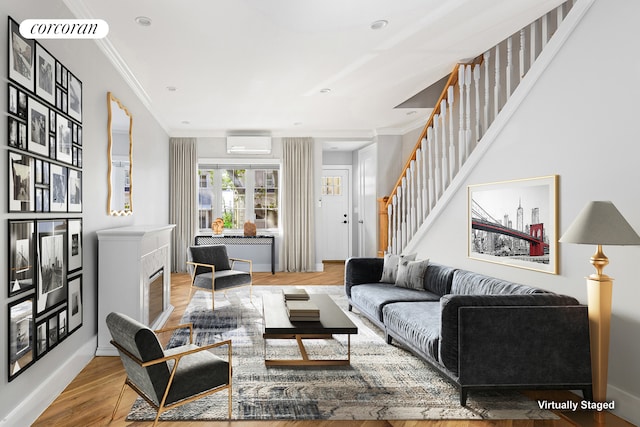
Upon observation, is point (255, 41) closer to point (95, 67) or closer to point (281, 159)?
point (95, 67)

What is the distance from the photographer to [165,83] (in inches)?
182

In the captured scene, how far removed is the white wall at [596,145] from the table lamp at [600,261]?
0.14 metres

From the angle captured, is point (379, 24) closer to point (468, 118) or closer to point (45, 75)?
point (468, 118)

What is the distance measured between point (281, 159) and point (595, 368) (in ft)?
19.4

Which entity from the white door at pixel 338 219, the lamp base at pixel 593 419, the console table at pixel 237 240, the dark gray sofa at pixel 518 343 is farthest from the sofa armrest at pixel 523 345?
the white door at pixel 338 219

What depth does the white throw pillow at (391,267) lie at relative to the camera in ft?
14.2

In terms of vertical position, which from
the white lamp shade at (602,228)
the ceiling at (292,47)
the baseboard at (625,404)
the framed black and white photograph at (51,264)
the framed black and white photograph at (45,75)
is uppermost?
the ceiling at (292,47)

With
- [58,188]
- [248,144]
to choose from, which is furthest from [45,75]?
[248,144]

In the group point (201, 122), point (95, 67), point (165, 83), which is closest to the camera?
point (95, 67)

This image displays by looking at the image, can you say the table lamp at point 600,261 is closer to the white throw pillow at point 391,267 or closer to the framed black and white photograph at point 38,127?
the white throw pillow at point 391,267

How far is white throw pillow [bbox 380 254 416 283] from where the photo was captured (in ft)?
14.2

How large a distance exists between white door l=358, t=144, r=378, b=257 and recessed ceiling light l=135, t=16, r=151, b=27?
15.9 ft

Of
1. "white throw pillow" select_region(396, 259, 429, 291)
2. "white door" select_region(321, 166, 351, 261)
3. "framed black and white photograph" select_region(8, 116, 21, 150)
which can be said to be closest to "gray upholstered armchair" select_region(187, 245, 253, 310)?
"white throw pillow" select_region(396, 259, 429, 291)

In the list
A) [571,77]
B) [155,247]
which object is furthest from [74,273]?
[571,77]
